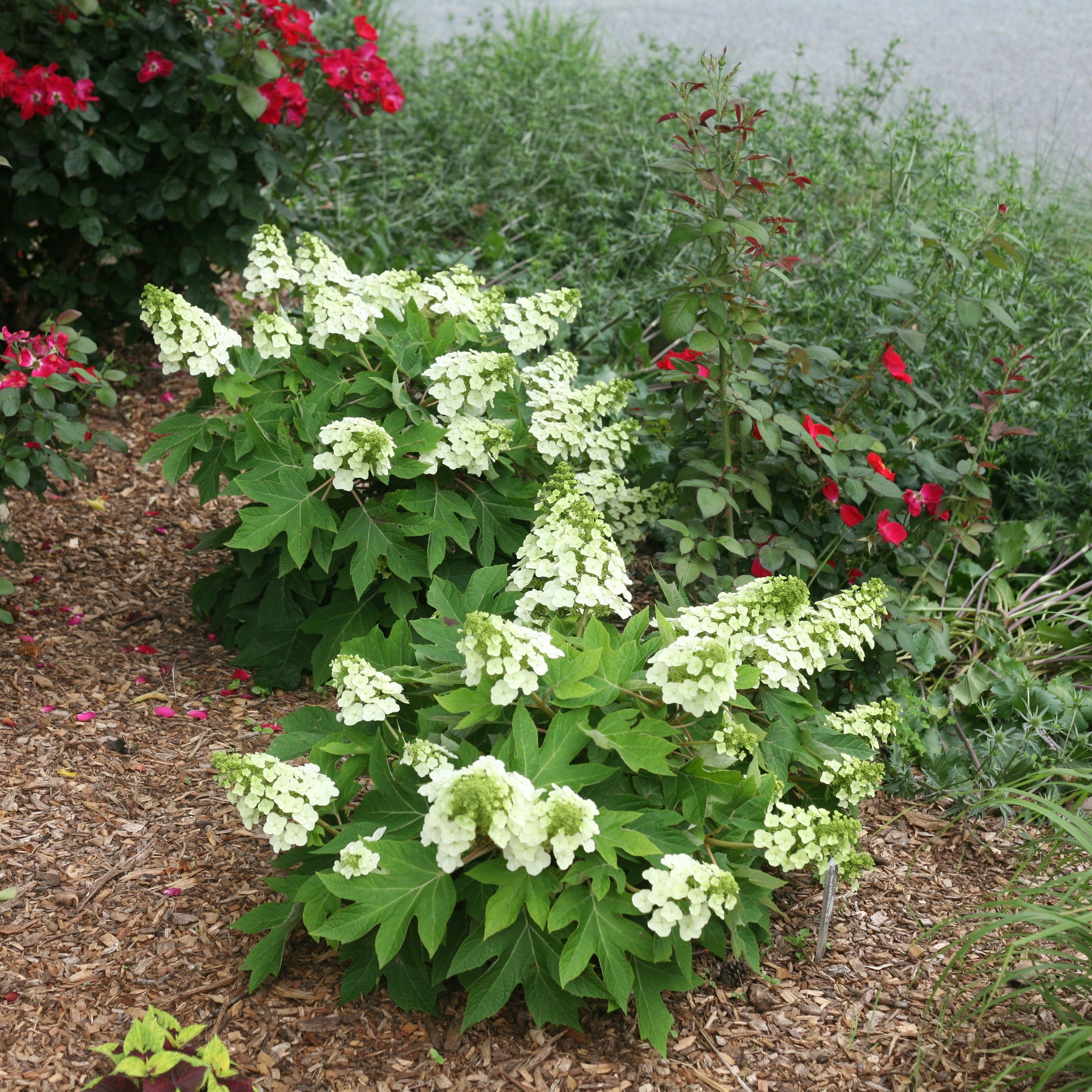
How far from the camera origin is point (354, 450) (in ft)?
8.41

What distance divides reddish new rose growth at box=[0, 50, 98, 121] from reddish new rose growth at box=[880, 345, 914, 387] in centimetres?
273

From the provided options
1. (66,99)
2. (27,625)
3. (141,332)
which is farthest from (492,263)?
(27,625)

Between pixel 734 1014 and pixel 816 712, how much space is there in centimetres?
68

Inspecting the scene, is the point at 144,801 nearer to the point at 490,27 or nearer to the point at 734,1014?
the point at 734,1014

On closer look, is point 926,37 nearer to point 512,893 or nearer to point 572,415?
point 572,415

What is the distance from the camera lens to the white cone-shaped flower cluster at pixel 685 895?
1834 millimetres

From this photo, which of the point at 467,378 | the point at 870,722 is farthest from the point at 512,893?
the point at 467,378

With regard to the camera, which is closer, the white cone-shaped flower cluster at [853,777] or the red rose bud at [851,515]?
the white cone-shaped flower cluster at [853,777]

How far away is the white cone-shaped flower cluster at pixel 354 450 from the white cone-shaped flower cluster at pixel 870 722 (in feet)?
3.94

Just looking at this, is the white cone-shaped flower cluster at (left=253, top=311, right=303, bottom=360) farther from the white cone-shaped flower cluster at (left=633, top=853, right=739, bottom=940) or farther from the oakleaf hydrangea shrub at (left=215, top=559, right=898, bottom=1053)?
the white cone-shaped flower cluster at (left=633, top=853, right=739, bottom=940)

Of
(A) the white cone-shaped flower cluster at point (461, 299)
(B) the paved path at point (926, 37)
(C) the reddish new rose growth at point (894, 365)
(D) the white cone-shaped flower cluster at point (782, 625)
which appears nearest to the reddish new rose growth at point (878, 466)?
(C) the reddish new rose growth at point (894, 365)

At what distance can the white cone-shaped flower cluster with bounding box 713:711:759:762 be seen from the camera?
212 centimetres

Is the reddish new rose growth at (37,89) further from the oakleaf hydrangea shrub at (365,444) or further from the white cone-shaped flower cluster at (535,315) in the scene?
the white cone-shaped flower cluster at (535,315)

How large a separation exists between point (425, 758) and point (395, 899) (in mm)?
252
